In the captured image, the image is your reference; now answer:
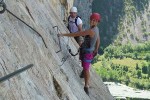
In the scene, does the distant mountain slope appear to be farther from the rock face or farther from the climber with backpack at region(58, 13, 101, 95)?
the rock face

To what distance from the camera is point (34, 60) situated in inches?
267

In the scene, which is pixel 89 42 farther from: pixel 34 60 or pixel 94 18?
pixel 34 60

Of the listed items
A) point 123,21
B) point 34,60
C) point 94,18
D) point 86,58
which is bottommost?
point 123,21

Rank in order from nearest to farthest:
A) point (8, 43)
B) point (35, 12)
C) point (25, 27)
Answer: point (8, 43) → point (25, 27) → point (35, 12)

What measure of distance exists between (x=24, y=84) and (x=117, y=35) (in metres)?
145

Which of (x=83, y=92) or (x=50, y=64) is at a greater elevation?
(x=50, y=64)

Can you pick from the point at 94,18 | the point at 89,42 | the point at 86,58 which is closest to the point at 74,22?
the point at 86,58

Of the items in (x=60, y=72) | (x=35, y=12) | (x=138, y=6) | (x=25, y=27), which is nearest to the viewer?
(x=25, y=27)

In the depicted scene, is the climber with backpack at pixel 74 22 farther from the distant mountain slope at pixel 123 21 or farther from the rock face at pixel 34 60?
the distant mountain slope at pixel 123 21

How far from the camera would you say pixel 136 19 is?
518 feet

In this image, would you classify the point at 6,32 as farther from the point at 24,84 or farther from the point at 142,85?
the point at 142,85

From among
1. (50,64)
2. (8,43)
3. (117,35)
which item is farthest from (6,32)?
(117,35)

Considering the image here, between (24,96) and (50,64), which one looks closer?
(24,96)

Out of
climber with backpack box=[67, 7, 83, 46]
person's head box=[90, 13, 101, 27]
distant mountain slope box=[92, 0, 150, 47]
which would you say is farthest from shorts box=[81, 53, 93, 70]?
distant mountain slope box=[92, 0, 150, 47]
